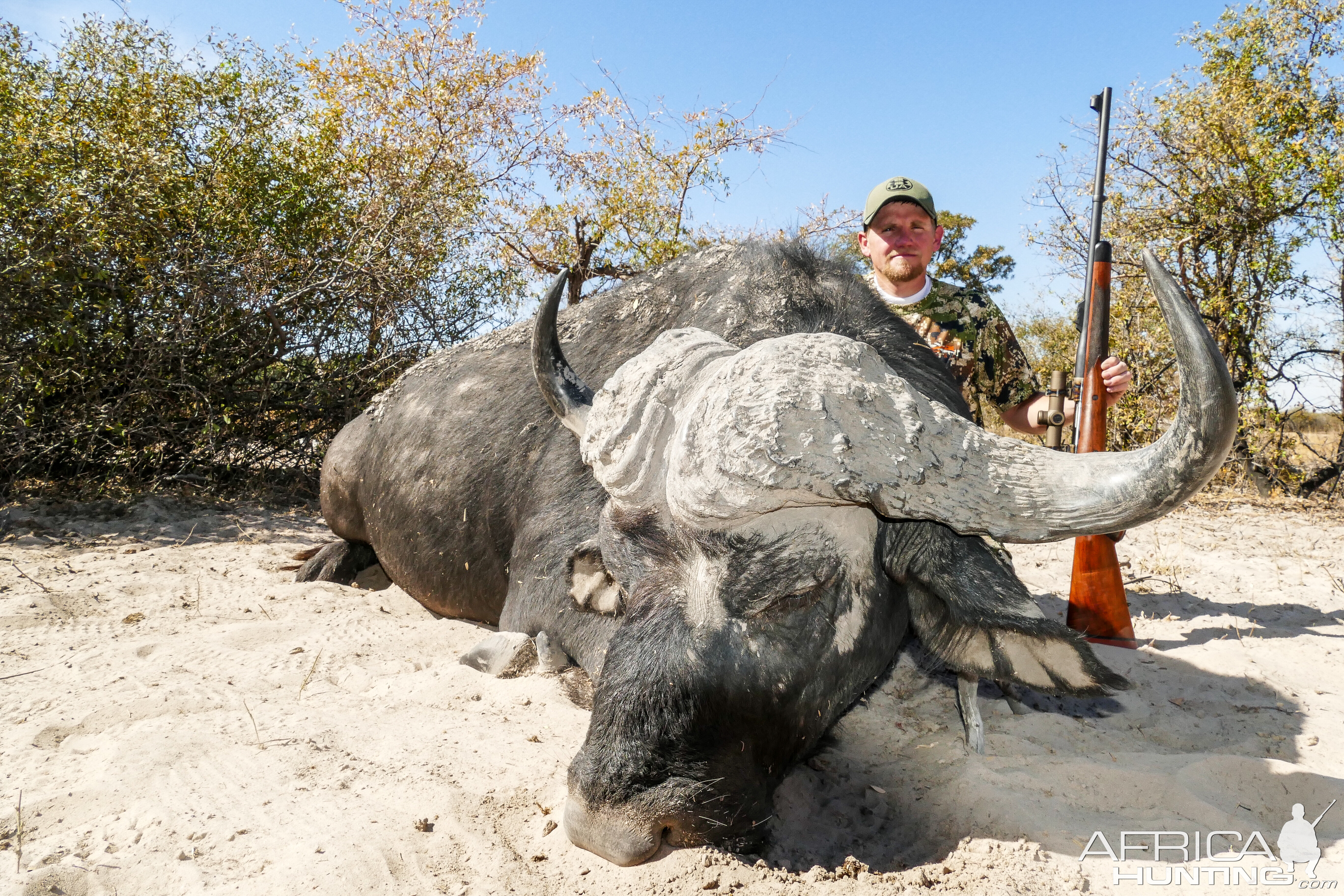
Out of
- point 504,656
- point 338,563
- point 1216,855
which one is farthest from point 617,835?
point 338,563

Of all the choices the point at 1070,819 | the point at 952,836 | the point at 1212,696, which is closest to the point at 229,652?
the point at 952,836

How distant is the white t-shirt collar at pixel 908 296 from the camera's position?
4.62 meters

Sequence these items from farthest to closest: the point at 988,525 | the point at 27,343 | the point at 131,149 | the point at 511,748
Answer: the point at 131,149 → the point at 27,343 → the point at 511,748 → the point at 988,525

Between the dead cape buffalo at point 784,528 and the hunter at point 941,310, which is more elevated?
the hunter at point 941,310

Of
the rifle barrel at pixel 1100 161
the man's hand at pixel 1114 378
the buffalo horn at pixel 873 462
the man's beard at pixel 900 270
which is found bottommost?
the buffalo horn at pixel 873 462

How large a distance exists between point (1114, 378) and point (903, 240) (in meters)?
1.44

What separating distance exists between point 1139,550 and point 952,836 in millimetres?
4351

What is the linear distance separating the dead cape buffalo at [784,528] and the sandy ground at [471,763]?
30 centimetres

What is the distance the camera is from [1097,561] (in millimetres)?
3635

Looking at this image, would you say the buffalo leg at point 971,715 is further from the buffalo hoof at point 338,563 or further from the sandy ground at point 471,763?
the buffalo hoof at point 338,563

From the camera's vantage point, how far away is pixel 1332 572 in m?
5.08

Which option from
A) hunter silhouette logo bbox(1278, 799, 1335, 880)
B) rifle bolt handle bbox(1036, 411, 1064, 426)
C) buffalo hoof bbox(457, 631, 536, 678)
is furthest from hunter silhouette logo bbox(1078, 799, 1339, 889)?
rifle bolt handle bbox(1036, 411, 1064, 426)

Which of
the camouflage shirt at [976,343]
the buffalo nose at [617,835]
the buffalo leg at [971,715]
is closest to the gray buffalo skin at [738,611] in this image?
the buffalo nose at [617,835]

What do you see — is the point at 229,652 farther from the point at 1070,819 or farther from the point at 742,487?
the point at 1070,819
